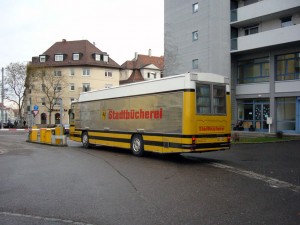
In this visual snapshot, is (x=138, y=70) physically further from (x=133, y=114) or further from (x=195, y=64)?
(x=133, y=114)

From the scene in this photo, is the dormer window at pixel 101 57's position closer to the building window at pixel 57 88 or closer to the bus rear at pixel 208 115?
the building window at pixel 57 88

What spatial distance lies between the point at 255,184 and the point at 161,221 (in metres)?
3.98

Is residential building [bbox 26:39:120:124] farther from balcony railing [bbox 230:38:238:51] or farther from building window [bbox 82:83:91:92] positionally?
balcony railing [bbox 230:38:238:51]

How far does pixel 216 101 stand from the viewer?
45.2 ft

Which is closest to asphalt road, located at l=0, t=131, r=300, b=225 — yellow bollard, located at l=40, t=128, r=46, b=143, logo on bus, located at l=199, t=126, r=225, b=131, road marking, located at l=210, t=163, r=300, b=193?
road marking, located at l=210, t=163, r=300, b=193

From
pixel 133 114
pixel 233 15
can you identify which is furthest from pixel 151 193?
pixel 233 15

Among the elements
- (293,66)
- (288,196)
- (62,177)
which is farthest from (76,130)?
(293,66)

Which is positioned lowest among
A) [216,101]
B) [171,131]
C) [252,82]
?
[171,131]

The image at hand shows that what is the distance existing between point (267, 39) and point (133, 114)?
18904mm

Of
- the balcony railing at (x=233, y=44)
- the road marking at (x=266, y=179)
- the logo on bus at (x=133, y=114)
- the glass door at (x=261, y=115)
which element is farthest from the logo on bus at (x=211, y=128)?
the balcony railing at (x=233, y=44)

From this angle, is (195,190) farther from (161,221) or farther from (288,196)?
(161,221)

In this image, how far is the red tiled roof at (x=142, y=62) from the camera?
84.0 m

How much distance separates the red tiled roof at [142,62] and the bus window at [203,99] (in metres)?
70.0

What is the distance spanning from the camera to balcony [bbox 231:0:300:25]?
1161 inches
